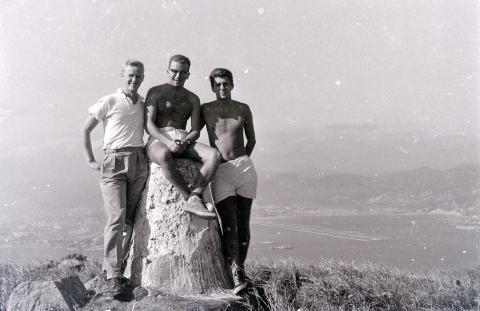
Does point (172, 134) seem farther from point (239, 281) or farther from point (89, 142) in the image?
point (239, 281)

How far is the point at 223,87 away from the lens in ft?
14.3

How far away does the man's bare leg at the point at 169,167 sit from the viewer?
3816 mm

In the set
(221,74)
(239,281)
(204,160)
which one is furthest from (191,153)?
(239,281)

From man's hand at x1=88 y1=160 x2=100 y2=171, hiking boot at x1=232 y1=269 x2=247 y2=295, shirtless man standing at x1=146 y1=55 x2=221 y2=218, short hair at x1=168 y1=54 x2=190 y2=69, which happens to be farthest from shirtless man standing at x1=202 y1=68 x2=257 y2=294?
man's hand at x1=88 y1=160 x2=100 y2=171

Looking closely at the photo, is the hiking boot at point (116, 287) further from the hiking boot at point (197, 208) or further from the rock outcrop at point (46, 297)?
the hiking boot at point (197, 208)

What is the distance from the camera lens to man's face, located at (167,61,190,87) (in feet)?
13.5

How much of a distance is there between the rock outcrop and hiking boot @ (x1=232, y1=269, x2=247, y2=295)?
5.03 ft

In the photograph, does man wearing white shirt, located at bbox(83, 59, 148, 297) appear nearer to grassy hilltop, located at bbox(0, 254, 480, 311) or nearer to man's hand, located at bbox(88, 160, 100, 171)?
man's hand, located at bbox(88, 160, 100, 171)

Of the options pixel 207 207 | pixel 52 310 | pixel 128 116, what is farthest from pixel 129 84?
pixel 52 310

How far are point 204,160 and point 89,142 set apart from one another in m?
1.36

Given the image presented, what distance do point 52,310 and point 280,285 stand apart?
2.80 m

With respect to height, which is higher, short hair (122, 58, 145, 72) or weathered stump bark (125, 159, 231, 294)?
short hair (122, 58, 145, 72)

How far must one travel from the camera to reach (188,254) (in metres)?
3.84

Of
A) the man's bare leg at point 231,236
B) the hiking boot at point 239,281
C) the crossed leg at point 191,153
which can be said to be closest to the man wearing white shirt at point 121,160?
the crossed leg at point 191,153
